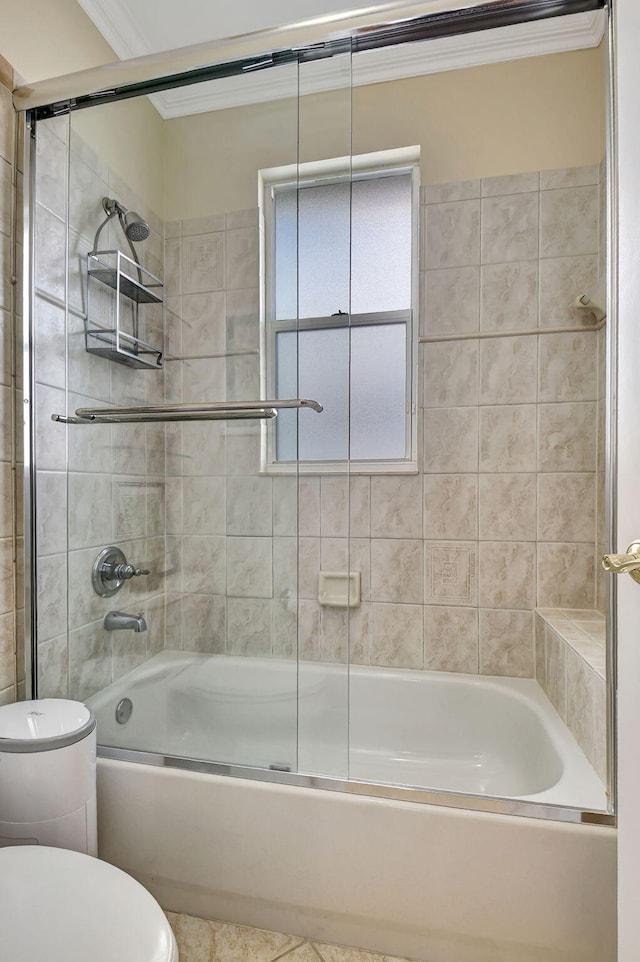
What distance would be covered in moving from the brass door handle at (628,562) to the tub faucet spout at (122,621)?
1130mm

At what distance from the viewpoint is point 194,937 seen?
118cm

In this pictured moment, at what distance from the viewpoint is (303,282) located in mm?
1258

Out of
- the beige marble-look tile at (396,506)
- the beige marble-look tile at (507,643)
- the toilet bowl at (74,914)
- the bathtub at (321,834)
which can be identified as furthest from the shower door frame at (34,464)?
the beige marble-look tile at (396,506)

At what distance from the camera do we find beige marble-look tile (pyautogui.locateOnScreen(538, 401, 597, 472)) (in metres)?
1.78

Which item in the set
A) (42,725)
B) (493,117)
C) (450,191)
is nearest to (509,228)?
(450,191)

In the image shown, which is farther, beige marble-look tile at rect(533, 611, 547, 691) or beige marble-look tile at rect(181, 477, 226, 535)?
beige marble-look tile at rect(533, 611, 547, 691)

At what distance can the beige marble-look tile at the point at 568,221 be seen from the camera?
177 centimetres

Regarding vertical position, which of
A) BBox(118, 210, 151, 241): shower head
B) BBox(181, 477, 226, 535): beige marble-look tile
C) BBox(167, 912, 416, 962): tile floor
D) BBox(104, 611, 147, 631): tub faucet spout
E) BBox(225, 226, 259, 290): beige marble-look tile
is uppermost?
BBox(118, 210, 151, 241): shower head

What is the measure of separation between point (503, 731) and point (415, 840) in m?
0.74

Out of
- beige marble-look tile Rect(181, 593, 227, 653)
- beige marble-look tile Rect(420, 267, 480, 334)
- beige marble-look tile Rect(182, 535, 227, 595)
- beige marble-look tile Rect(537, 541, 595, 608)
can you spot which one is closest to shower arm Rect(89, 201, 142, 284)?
beige marble-look tile Rect(182, 535, 227, 595)

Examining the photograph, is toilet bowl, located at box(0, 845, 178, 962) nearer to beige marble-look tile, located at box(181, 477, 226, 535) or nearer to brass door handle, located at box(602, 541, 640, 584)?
beige marble-look tile, located at box(181, 477, 226, 535)

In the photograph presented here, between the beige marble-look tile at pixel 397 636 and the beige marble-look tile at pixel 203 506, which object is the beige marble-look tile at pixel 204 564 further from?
the beige marble-look tile at pixel 397 636

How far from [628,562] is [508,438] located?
3.67 feet

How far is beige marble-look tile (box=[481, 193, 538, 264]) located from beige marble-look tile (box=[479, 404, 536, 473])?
21.4 inches
